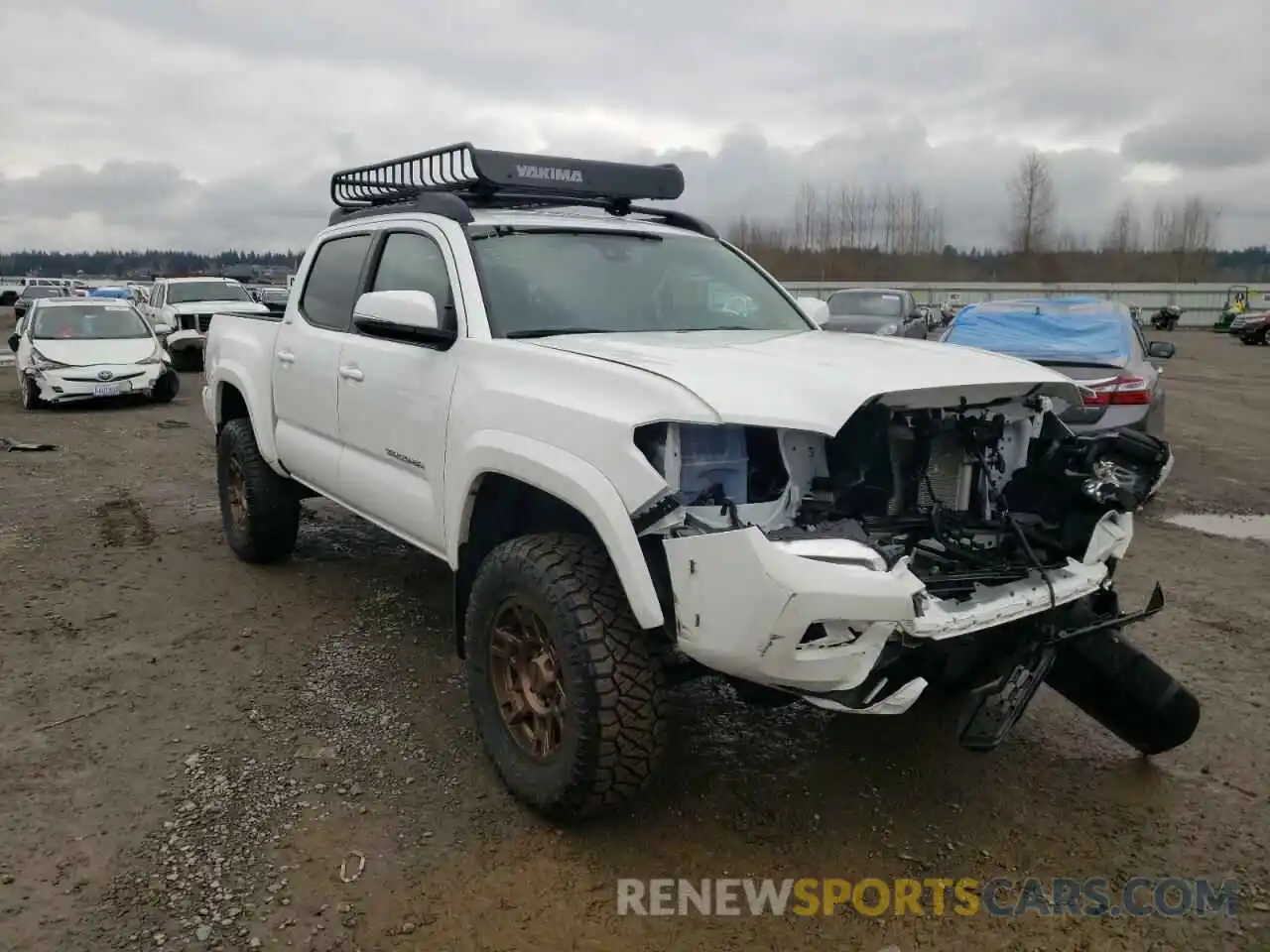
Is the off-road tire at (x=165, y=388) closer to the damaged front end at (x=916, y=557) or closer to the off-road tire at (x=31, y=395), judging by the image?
the off-road tire at (x=31, y=395)

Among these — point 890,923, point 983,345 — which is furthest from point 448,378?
point 983,345

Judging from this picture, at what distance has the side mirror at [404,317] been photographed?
3500 millimetres

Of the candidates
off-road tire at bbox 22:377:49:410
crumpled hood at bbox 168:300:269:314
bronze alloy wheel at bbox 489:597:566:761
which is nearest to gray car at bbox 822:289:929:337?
crumpled hood at bbox 168:300:269:314

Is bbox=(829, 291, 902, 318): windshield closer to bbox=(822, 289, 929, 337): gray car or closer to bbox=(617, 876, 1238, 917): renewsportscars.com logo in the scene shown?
bbox=(822, 289, 929, 337): gray car

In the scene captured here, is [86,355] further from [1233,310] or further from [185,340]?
[1233,310]

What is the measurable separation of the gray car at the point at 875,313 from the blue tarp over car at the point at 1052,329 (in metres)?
7.93

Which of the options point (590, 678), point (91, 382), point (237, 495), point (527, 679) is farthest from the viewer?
point (91, 382)

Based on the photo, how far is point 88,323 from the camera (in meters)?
14.5

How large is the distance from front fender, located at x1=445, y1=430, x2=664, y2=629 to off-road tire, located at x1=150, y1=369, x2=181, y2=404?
12.6 m

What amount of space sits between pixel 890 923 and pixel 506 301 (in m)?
2.42

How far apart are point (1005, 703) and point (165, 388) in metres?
14.1

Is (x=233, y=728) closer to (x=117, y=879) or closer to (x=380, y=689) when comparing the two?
(x=380, y=689)

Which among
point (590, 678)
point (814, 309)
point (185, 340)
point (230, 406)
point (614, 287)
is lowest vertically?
Result: point (590, 678)

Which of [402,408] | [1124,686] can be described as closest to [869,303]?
[402,408]
